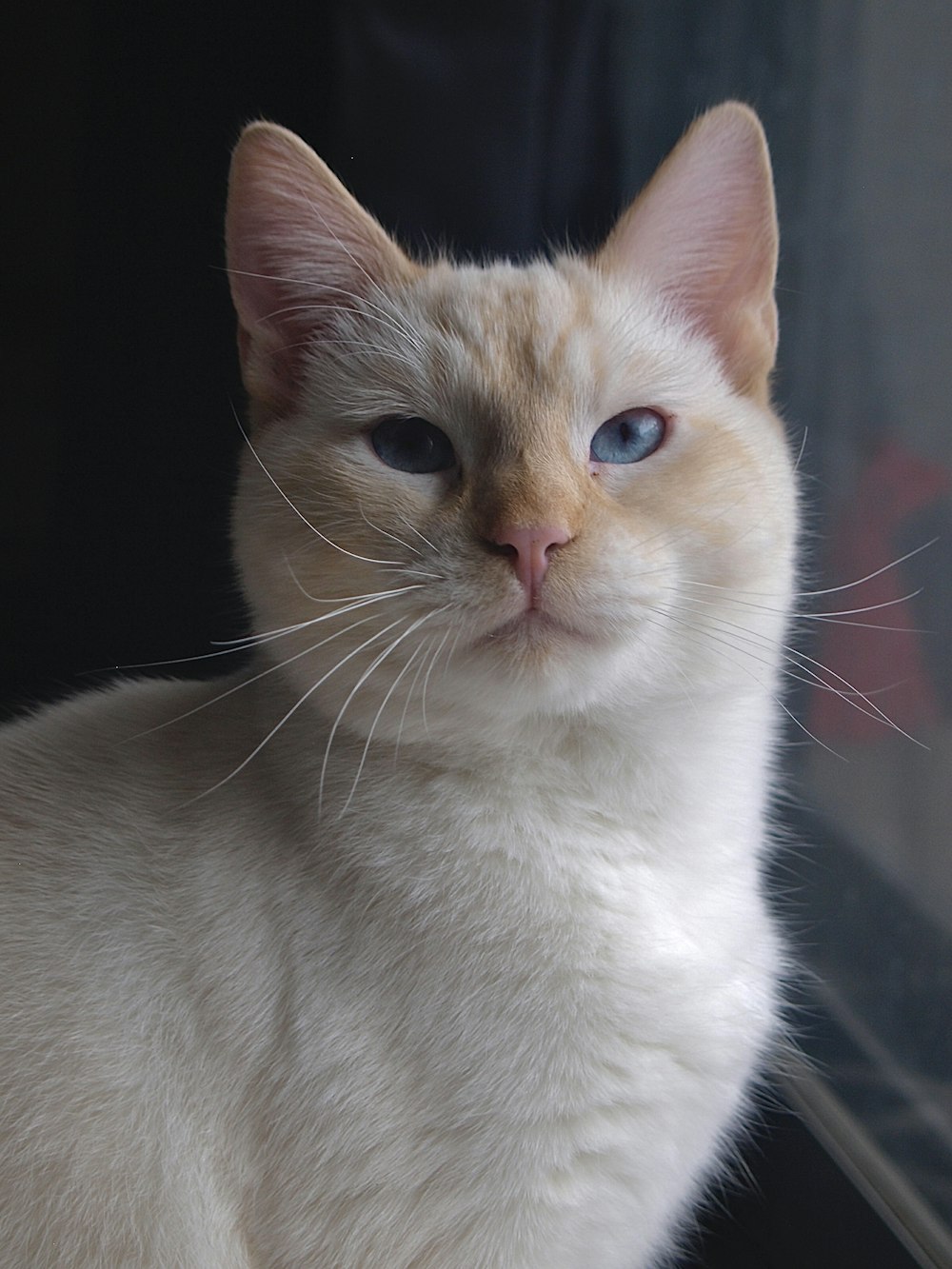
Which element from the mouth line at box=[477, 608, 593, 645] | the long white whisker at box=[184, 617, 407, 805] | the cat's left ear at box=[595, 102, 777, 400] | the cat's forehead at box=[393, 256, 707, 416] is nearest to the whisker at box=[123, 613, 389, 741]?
the long white whisker at box=[184, 617, 407, 805]

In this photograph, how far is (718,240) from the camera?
1.20m

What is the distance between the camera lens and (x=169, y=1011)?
3.45 ft

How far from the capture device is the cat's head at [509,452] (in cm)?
100

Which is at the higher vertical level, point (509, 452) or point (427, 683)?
point (509, 452)

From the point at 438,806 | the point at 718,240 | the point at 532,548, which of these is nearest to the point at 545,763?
the point at 438,806

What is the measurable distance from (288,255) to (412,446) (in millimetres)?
247

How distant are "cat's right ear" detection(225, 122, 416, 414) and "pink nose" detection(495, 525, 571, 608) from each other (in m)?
0.39

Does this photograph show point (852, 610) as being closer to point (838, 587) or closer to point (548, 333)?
point (838, 587)

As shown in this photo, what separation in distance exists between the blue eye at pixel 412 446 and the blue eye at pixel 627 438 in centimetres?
14

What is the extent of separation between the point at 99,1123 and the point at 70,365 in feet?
4.61

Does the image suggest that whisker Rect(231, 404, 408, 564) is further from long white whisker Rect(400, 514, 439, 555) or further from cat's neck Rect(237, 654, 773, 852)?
cat's neck Rect(237, 654, 773, 852)

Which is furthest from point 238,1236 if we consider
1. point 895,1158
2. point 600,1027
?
point 895,1158

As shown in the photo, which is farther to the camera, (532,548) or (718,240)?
(718,240)

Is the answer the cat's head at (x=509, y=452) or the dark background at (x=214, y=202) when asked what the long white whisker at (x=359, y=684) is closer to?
the cat's head at (x=509, y=452)
